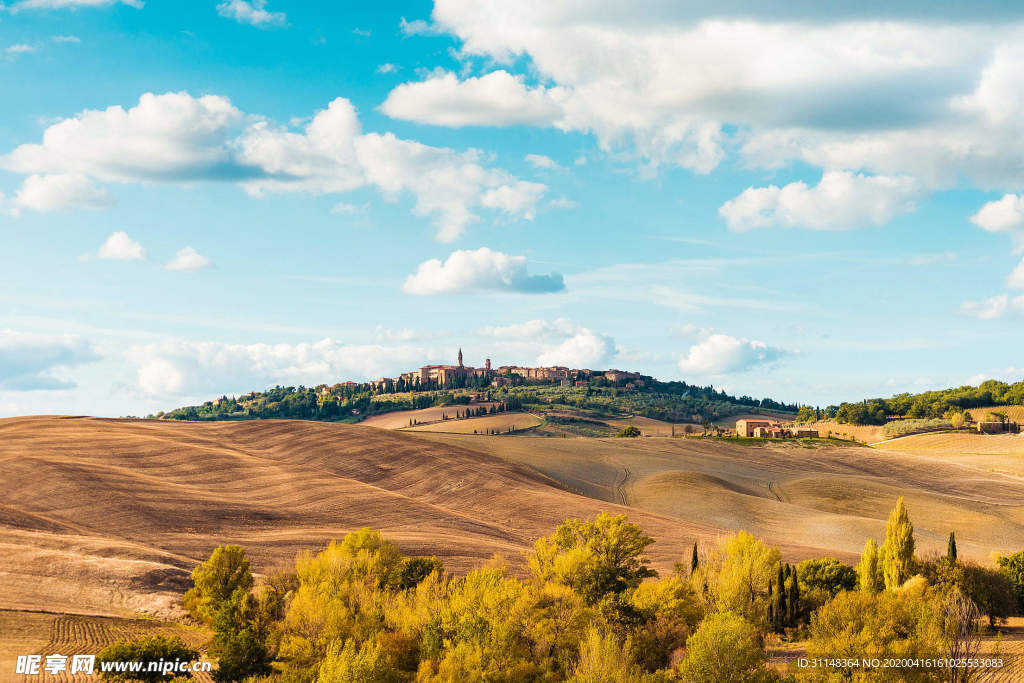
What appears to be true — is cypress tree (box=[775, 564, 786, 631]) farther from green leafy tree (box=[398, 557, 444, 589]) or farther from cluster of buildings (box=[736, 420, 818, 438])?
cluster of buildings (box=[736, 420, 818, 438])

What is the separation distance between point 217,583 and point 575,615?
27618mm

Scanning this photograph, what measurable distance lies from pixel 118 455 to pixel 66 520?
25.3 m

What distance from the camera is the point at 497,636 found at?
137ft

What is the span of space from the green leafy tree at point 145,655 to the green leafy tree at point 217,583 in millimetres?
9985

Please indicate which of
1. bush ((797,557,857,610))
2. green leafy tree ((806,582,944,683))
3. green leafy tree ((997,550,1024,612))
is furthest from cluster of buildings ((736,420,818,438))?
green leafy tree ((806,582,944,683))

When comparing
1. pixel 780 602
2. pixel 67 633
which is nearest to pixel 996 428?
pixel 780 602

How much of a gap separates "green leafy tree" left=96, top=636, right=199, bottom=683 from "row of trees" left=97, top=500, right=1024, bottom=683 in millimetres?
257

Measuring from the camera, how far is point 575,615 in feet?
151

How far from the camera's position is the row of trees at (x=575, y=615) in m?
40.3

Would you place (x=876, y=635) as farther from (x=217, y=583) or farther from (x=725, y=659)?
(x=217, y=583)

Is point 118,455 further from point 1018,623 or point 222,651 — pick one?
point 1018,623

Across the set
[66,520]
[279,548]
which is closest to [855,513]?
[279,548]

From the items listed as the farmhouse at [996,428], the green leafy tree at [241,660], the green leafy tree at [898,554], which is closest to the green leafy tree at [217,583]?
the green leafy tree at [241,660]

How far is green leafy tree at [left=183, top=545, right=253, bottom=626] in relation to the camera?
5381cm
